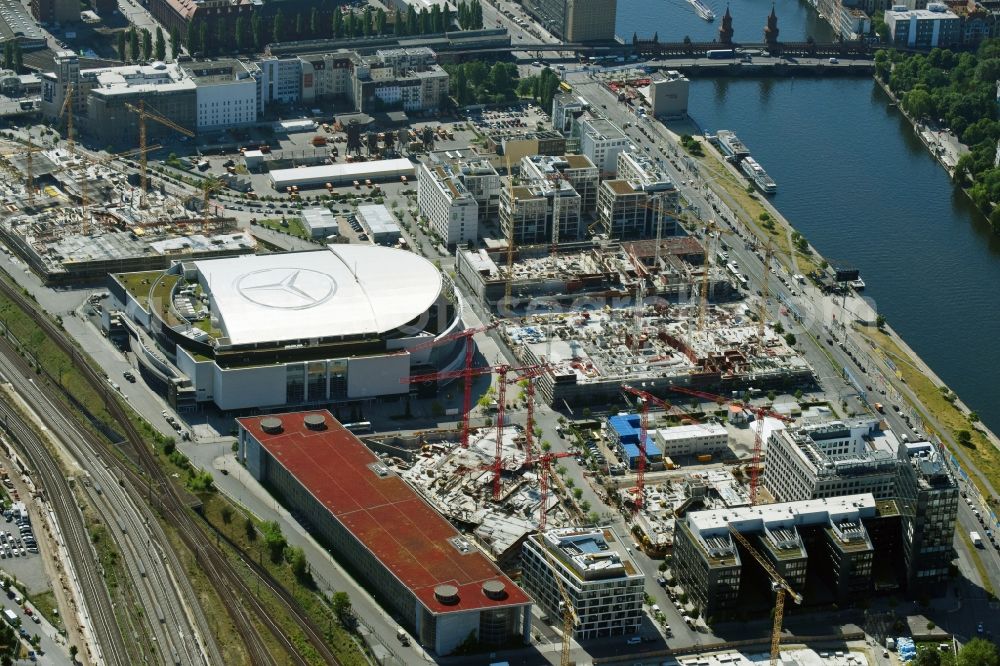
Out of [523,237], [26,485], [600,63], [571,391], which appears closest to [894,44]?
[600,63]

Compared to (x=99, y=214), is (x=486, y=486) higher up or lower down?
lower down

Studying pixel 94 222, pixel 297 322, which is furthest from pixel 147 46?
pixel 297 322

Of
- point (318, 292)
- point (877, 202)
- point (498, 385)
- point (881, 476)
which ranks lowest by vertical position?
point (498, 385)

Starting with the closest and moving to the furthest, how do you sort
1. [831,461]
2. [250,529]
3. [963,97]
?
[250,529]
[831,461]
[963,97]

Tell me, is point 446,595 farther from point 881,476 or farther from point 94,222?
point 94,222

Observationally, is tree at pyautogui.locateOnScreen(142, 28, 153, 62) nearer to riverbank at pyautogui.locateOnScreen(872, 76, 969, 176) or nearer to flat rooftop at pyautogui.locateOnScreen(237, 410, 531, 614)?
flat rooftop at pyautogui.locateOnScreen(237, 410, 531, 614)

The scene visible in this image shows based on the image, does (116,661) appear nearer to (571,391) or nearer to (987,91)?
(571,391)

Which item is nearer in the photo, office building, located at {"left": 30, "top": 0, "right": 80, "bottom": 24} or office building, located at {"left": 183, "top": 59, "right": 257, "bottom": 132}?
office building, located at {"left": 183, "top": 59, "right": 257, "bottom": 132}

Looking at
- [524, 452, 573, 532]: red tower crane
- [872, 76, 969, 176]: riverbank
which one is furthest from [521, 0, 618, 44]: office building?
[524, 452, 573, 532]: red tower crane
